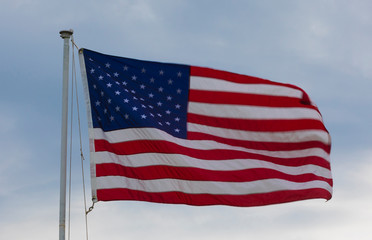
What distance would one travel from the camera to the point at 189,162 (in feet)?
45.3

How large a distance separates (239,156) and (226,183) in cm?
70

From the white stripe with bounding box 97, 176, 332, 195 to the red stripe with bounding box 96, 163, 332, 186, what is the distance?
0.29 feet

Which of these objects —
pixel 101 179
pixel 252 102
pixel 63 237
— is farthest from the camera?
pixel 252 102

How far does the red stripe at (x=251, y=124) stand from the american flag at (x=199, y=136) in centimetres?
2

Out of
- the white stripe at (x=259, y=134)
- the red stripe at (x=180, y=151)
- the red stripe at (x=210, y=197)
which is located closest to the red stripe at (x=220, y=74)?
the white stripe at (x=259, y=134)

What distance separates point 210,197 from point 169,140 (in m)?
1.55

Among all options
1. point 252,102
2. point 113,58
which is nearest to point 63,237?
point 113,58

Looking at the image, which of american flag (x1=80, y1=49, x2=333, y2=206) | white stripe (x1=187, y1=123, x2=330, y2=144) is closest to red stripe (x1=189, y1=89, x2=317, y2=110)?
american flag (x1=80, y1=49, x2=333, y2=206)

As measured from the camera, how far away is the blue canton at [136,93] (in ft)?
45.7

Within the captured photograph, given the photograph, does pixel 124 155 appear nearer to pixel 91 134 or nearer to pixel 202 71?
pixel 91 134

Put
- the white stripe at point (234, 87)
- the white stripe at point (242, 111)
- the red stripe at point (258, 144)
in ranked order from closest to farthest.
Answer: the red stripe at point (258, 144) → the white stripe at point (242, 111) → the white stripe at point (234, 87)

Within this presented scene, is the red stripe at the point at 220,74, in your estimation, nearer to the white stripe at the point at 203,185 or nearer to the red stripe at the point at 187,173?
the red stripe at the point at 187,173

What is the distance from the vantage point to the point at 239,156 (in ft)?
46.4

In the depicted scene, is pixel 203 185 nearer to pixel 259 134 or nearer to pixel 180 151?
pixel 180 151
